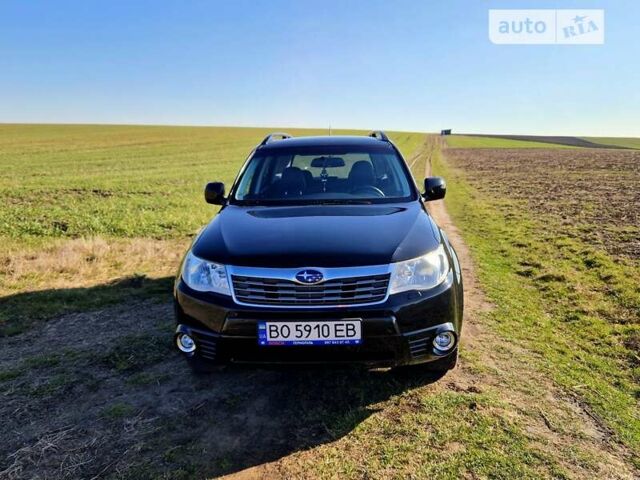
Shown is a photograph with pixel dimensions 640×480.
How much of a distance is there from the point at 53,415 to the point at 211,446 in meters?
1.12

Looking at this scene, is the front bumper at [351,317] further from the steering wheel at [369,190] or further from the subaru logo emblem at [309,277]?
the steering wheel at [369,190]

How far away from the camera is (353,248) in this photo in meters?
2.81

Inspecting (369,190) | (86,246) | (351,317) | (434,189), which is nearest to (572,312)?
(434,189)

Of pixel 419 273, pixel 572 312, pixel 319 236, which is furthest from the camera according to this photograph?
pixel 572 312

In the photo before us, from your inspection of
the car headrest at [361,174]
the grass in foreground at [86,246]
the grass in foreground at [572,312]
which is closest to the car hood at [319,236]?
the car headrest at [361,174]

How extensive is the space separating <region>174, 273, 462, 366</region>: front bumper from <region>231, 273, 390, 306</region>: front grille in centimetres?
5

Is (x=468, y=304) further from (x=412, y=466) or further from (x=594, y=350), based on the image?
(x=412, y=466)

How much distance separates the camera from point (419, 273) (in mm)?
2797

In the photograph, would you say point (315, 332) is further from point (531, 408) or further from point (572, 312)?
point (572, 312)

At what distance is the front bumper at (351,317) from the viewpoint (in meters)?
2.65

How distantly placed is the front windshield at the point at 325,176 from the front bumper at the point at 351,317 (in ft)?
4.42

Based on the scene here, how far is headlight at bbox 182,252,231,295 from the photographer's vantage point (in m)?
2.80

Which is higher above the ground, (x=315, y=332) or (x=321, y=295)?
(x=321, y=295)

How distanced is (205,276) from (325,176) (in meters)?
1.85
